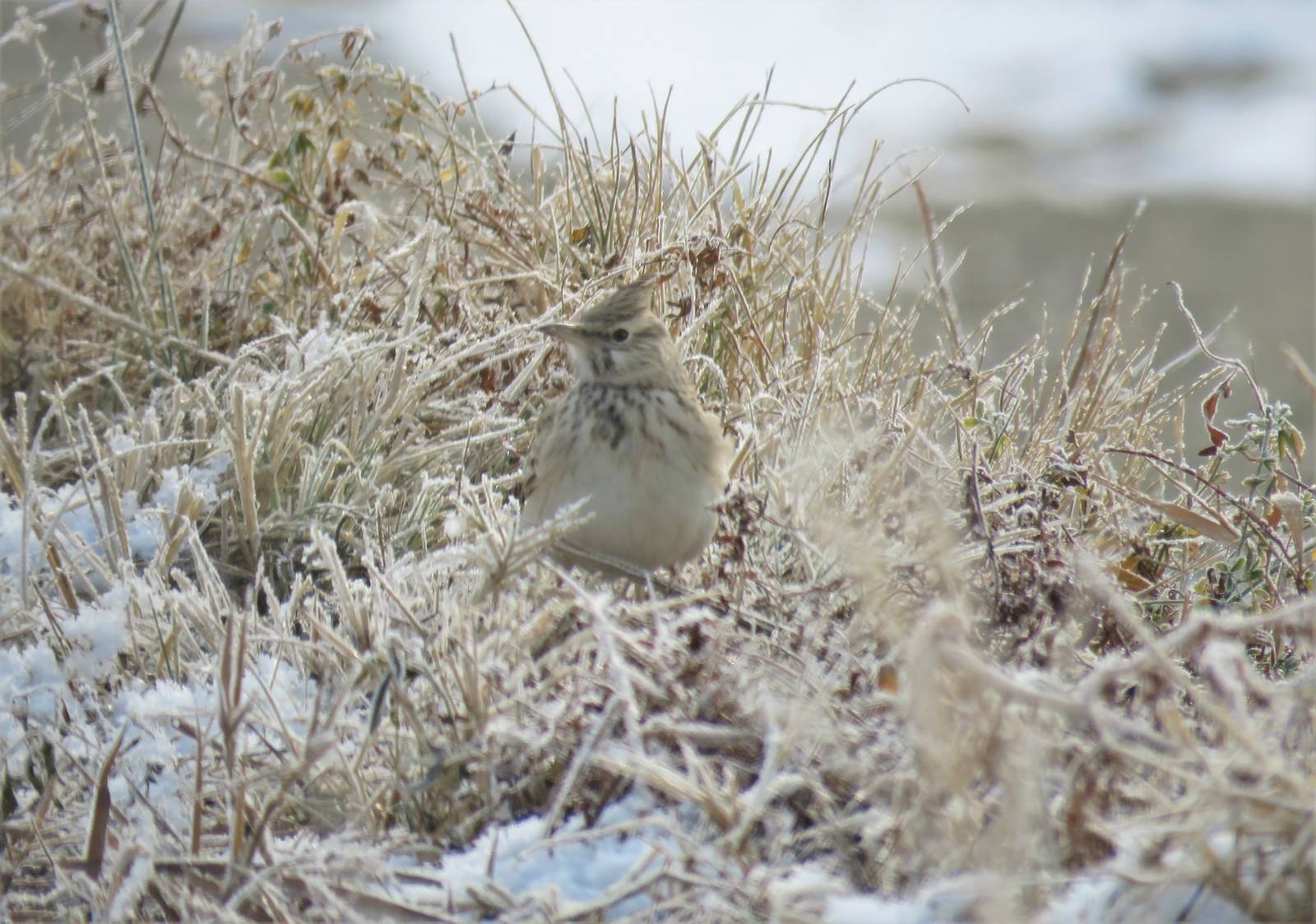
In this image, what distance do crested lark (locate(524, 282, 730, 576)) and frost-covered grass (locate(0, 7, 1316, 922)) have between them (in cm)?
12

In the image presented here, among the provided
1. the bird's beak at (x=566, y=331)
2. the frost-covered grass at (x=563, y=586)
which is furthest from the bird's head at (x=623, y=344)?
the frost-covered grass at (x=563, y=586)

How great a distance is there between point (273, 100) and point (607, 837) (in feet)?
12.6

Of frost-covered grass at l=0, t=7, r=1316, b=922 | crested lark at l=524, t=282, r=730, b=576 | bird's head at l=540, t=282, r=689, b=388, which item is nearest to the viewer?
frost-covered grass at l=0, t=7, r=1316, b=922

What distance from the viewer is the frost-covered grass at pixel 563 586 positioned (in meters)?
2.32

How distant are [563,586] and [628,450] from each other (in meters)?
0.38

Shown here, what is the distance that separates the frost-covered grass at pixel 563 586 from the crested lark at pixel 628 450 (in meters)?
0.12

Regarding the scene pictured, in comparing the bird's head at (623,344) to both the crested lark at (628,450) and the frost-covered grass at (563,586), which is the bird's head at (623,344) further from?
the frost-covered grass at (563,586)

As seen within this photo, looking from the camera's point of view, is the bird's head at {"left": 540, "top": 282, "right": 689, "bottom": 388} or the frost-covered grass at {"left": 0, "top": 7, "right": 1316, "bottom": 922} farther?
the bird's head at {"left": 540, "top": 282, "right": 689, "bottom": 388}

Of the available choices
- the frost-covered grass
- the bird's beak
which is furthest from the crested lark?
the frost-covered grass

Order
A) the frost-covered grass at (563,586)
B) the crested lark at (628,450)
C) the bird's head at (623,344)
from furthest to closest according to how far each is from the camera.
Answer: the bird's head at (623,344)
the crested lark at (628,450)
the frost-covered grass at (563,586)

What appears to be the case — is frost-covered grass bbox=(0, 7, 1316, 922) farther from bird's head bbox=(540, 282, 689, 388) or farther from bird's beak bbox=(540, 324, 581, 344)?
bird's beak bbox=(540, 324, 581, 344)

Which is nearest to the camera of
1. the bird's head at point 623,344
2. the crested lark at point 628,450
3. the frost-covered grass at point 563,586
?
the frost-covered grass at point 563,586

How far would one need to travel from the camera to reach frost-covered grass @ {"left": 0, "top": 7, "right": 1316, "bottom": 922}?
7.62 feet

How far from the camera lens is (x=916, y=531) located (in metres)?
3.33
